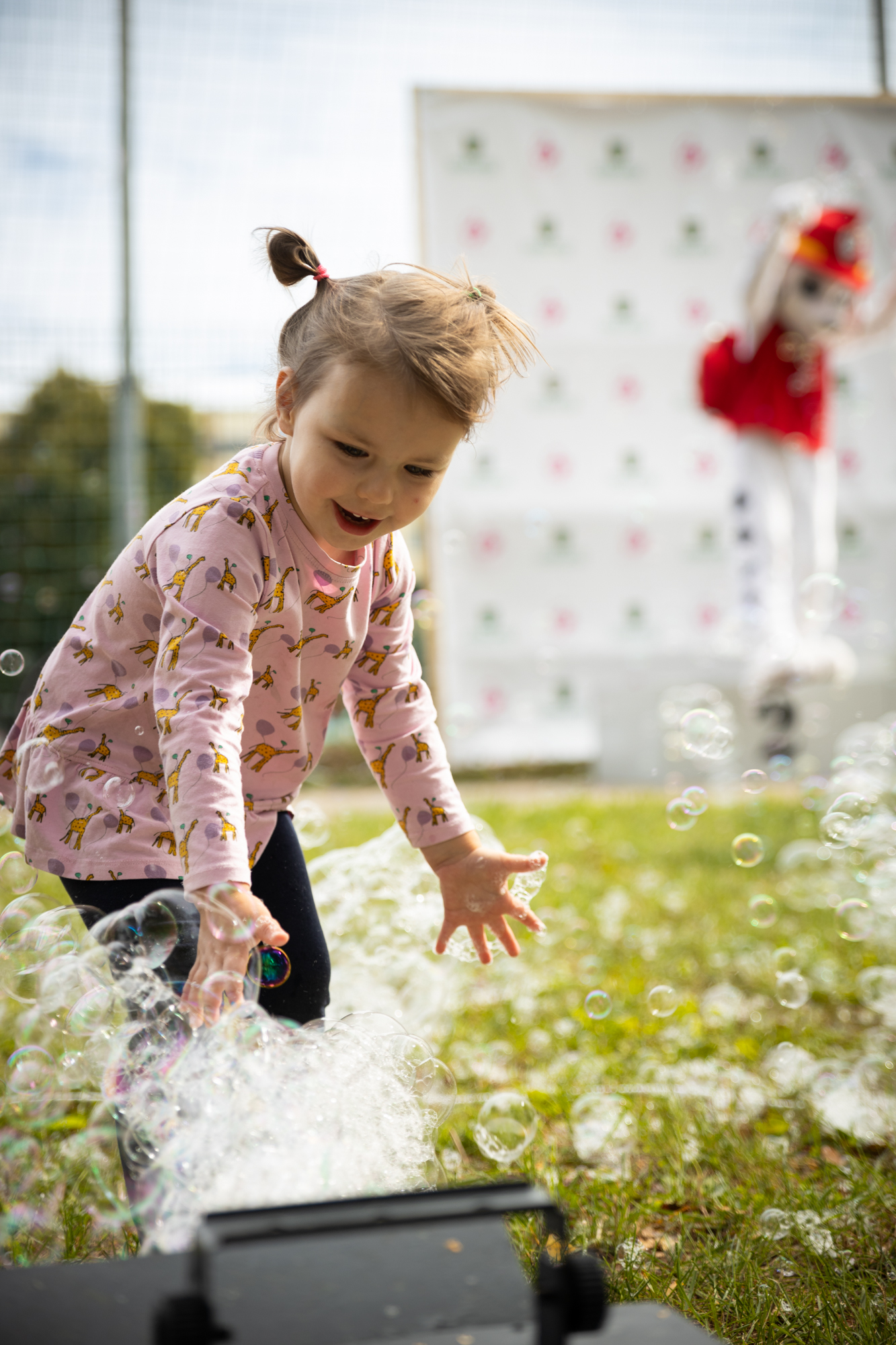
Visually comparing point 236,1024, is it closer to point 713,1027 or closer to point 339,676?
point 339,676

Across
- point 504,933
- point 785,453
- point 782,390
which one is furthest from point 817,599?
point 504,933

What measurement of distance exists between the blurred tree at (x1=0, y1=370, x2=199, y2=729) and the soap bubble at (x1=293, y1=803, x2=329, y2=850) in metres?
5.12

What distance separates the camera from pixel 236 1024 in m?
1.05

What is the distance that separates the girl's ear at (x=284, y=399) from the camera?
1.29m

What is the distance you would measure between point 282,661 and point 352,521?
195 millimetres

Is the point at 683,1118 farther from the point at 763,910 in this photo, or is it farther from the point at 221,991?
the point at 221,991

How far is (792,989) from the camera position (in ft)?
6.93

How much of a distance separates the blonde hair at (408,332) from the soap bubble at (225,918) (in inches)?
20.7

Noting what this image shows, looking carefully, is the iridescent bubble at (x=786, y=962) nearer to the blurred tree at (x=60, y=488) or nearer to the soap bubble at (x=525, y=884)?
the soap bubble at (x=525, y=884)

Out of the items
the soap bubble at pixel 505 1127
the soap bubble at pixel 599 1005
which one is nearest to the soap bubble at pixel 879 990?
the soap bubble at pixel 599 1005

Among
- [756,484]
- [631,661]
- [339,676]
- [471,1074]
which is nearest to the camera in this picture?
[339,676]

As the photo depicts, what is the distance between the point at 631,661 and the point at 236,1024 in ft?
17.5

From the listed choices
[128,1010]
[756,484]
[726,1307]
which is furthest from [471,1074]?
[756,484]

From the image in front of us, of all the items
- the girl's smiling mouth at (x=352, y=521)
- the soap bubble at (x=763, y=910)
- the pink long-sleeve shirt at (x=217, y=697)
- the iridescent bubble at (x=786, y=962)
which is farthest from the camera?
the iridescent bubble at (x=786, y=962)
